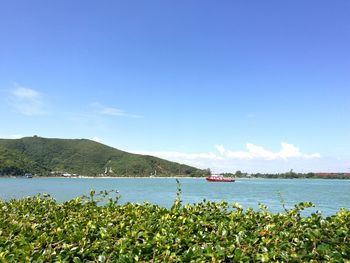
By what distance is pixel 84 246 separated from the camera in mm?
3500

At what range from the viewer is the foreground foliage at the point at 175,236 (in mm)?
3123

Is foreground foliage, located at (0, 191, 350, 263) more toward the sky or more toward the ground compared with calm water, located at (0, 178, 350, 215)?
more toward the sky

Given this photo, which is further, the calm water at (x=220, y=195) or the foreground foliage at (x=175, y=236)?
the calm water at (x=220, y=195)

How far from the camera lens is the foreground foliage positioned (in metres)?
3.12

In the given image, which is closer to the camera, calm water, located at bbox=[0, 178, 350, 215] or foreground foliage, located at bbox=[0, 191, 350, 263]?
foreground foliage, located at bbox=[0, 191, 350, 263]

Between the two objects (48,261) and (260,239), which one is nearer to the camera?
(48,261)

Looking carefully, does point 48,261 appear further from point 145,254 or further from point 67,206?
point 67,206

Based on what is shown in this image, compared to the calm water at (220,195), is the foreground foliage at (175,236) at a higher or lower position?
higher

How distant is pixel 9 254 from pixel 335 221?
3.51 metres

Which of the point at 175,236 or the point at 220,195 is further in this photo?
the point at 220,195

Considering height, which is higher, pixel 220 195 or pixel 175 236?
pixel 175 236

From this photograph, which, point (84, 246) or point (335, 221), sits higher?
point (335, 221)

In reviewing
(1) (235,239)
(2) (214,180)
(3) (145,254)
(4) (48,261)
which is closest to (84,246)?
(4) (48,261)

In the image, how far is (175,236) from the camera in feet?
11.6
